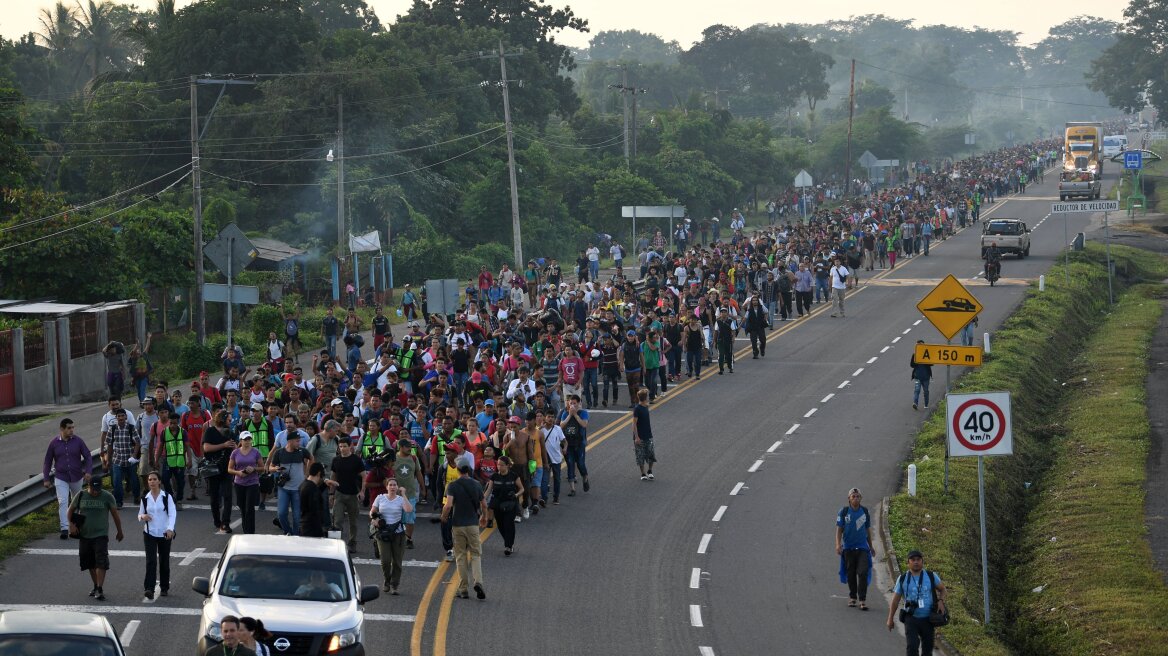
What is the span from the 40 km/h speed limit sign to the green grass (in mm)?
12057

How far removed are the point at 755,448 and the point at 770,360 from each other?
10239mm

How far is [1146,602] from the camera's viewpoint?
18.1 m

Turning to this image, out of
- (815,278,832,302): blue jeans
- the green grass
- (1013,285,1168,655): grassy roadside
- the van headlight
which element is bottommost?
(1013,285,1168,655): grassy roadside

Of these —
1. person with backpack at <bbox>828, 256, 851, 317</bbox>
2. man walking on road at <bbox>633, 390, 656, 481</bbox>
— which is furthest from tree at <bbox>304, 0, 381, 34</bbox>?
man walking on road at <bbox>633, 390, 656, 481</bbox>

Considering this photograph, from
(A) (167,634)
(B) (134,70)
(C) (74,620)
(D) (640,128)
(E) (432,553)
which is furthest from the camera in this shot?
(D) (640,128)

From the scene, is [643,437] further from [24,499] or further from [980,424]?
[24,499]

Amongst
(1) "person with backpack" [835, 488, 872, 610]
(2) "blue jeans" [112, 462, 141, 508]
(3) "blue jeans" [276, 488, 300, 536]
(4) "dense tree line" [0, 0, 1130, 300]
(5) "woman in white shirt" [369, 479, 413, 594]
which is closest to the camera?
(1) "person with backpack" [835, 488, 872, 610]

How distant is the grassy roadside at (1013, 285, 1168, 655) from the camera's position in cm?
1761

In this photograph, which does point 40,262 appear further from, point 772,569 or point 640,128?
point 640,128

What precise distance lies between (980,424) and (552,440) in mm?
6931

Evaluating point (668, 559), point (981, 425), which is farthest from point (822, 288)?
point (981, 425)

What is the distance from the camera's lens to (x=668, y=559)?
760 inches

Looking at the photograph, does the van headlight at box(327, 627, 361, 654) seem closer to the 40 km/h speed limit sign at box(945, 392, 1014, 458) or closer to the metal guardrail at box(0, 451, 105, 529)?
the 40 km/h speed limit sign at box(945, 392, 1014, 458)

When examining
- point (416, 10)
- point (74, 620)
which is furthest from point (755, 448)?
point (416, 10)
